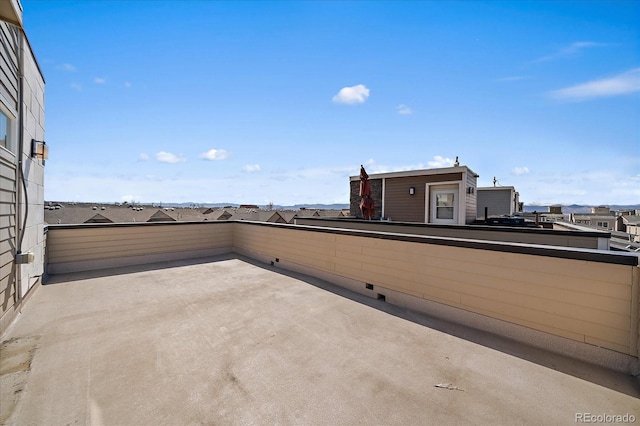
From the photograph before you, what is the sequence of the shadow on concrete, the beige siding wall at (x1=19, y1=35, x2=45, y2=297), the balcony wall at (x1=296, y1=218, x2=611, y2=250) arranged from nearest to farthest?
the shadow on concrete < the beige siding wall at (x1=19, y1=35, x2=45, y2=297) < the balcony wall at (x1=296, y1=218, x2=611, y2=250)

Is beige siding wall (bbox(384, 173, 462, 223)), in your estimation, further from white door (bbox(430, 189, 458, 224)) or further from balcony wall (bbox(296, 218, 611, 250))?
balcony wall (bbox(296, 218, 611, 250))

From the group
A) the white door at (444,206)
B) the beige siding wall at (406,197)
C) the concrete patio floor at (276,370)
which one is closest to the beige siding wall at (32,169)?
the concrete patio floor at (276,370)

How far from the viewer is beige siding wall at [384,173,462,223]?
950 centimetres

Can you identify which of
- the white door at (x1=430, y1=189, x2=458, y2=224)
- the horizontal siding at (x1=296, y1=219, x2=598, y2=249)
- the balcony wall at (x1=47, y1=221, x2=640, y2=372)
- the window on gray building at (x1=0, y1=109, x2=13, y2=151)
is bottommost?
the balcony wall at (x1=47, y1=221, x2=640, y2=372)

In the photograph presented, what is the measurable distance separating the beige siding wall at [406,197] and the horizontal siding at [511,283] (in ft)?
19.8

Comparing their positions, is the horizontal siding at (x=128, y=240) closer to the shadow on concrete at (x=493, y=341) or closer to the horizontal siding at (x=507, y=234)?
the shadow on concrete at (x=493, y=341)

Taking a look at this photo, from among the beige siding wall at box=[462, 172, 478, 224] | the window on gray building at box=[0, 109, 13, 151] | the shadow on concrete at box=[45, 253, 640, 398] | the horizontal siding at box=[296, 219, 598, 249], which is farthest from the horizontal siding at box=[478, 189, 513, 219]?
the window on gray building at box=[0, 109, 13, 151]

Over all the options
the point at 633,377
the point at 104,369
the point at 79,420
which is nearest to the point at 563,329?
the point at 633,377

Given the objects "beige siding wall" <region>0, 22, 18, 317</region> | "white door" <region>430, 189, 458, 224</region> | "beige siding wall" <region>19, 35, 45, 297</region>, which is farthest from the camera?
"white door" <region>430, 189, 458, 224</region>

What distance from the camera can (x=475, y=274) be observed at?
3.11 m

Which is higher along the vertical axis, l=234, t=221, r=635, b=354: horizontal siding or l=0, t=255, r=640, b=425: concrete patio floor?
l=234, t=221, r=635, b=354: horizontal siding

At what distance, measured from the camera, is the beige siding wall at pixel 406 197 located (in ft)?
31.2

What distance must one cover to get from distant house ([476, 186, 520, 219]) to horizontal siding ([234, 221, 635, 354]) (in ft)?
46.3

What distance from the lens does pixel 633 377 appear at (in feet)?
7.06
